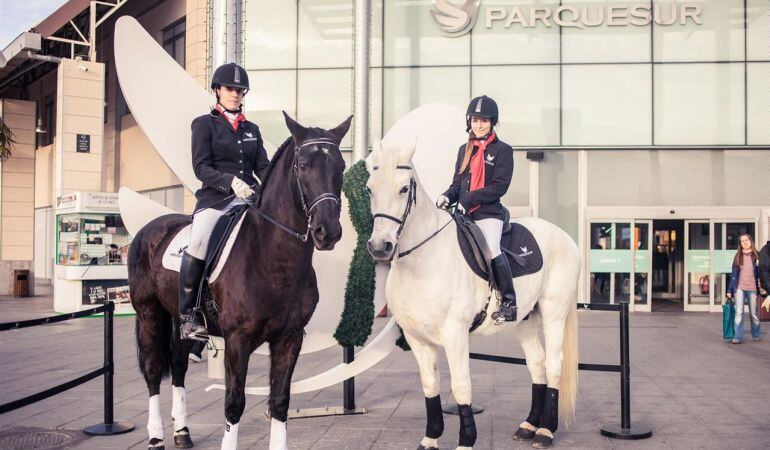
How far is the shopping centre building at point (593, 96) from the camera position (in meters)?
18.9

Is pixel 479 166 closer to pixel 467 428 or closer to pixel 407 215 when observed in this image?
pixel 407 215

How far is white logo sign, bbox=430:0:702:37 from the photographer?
1903 cm

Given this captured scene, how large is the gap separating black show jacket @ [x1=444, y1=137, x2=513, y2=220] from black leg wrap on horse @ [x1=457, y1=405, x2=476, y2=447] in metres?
1.55

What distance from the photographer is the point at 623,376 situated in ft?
20.4

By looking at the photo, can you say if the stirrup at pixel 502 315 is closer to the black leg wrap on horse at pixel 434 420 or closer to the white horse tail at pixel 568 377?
the black leg wrap on horse at pixel 434 420

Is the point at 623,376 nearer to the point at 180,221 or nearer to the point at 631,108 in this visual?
the point at 180,221

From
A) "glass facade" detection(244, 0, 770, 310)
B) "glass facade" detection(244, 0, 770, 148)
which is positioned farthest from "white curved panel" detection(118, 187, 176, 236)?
"glass facade" detection(244, 0, 770, 148)

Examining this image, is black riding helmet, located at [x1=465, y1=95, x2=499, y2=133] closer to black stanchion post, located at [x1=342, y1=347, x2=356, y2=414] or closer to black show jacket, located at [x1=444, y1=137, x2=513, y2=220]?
black show jacket, located at [x1=444, y1=137, x2=513, y2=220]

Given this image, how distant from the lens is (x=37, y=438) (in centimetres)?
603

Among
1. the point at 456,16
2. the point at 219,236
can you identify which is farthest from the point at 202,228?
the point at 456,16

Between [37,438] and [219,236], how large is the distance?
9.11ft

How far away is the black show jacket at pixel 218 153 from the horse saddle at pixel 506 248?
1.65m

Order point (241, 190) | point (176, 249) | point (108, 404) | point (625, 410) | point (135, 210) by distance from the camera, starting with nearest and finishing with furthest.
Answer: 1. point (241, 190)
2. point (176, 249)
3. point (625, 410)
4. point (108, 404)
5. point (135, 210)

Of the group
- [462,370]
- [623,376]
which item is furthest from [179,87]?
[623,376]
